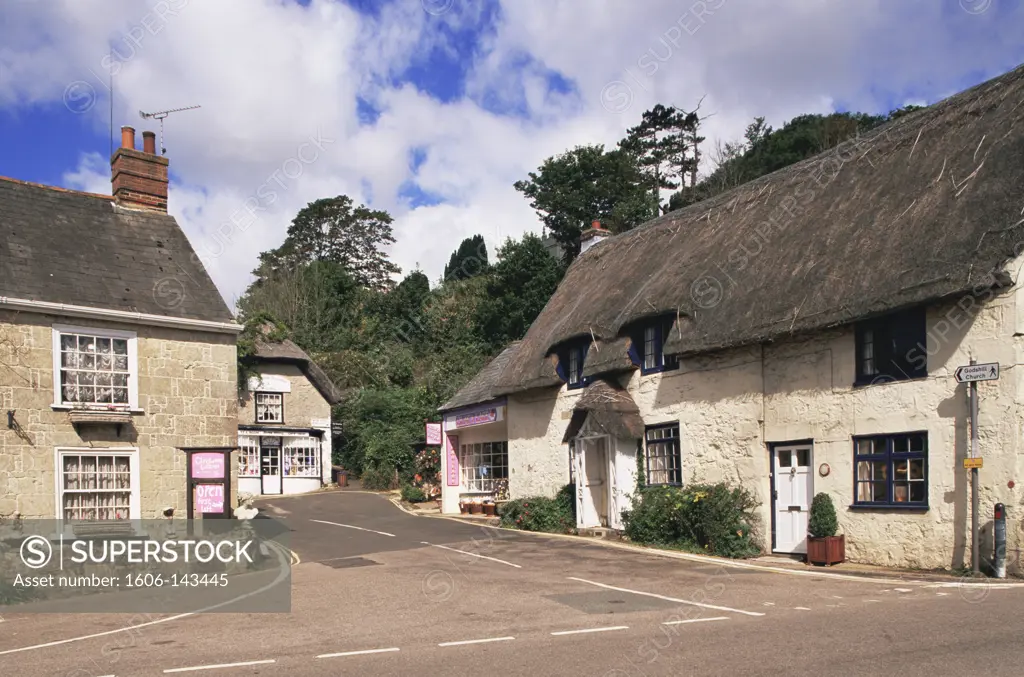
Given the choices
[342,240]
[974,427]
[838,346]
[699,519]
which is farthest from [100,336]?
[342,240]

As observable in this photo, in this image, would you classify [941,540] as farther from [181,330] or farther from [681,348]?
[181,330]

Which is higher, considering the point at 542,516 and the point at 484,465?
the point at 484,465

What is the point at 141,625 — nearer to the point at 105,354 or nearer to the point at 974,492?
the point at 105,354

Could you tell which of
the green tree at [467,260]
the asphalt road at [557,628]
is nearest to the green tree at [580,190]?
the green tree at [467,260]

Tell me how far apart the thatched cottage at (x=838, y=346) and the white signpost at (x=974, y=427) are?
218mm

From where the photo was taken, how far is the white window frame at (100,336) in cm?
1647

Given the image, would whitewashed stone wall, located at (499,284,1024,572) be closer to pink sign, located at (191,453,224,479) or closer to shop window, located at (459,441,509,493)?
shop window, located at (459,441,509,493)

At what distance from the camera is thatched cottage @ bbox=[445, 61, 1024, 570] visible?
44.5ft

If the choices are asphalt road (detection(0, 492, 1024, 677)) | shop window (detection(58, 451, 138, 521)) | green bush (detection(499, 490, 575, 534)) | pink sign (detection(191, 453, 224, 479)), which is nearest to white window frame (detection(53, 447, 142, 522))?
shop window (detection(58, 451, 138, 521))

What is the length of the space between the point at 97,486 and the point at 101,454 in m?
0.60

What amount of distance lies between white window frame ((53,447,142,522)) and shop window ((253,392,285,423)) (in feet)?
65.9

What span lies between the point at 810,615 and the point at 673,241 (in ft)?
45.6

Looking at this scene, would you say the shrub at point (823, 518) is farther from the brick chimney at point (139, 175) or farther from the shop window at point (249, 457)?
the shop window at point (249, 457)

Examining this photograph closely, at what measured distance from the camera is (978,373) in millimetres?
13242
